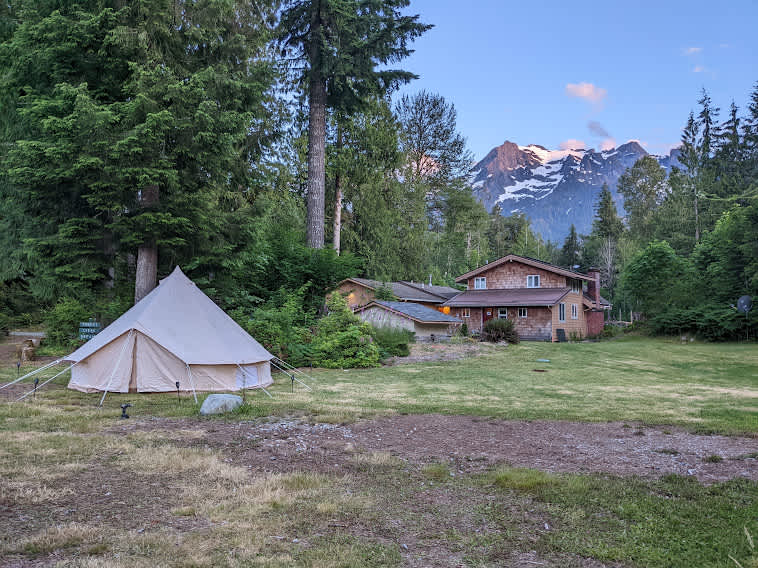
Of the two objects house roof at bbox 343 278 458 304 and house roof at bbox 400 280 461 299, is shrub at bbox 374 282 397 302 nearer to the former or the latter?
house roof at bbox 343 278 458 304

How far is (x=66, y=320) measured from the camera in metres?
17.7

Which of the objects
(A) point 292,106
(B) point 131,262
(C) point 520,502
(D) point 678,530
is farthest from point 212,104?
(A) point 292,106

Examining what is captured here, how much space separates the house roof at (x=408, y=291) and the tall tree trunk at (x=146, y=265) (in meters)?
20.8

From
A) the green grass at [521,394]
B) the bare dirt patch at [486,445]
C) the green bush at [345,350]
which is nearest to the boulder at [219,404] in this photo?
the green grass at [521,394]

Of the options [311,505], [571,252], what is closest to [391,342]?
[311,505]

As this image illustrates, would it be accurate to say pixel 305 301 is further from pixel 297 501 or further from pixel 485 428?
pixel 297 501

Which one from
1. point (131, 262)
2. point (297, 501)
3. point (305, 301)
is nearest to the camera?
point (297, 501)

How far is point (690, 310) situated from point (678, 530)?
1411 inches

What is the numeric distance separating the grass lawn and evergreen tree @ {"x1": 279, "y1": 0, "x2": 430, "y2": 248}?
14020 millimetres

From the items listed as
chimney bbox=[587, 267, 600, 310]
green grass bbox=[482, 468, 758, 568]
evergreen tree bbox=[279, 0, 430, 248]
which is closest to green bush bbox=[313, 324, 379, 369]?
evergreen tree bbox=[279, 0, 430, 248]

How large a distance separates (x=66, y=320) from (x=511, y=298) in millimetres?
27068

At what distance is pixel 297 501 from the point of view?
4633 millimetres

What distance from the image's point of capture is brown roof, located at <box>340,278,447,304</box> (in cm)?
3469

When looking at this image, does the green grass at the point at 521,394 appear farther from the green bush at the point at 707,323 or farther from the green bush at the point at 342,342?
the green bush at the point at 707,323
